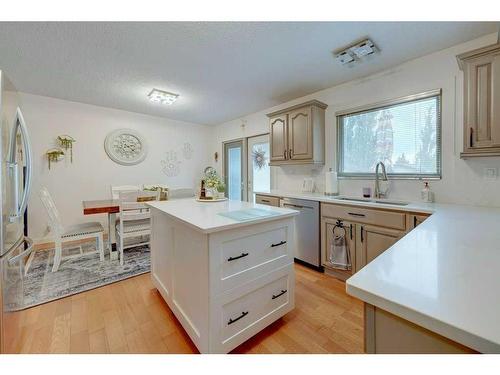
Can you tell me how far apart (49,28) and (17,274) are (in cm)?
194

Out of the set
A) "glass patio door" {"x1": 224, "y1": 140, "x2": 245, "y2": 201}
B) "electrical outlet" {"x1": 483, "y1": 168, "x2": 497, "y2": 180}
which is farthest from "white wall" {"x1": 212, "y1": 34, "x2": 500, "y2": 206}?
"glass patio door" {"x1": 224, "y1": 140, "x2": 245, "y2": 201}

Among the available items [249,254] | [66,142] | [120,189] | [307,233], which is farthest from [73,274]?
[307,233]

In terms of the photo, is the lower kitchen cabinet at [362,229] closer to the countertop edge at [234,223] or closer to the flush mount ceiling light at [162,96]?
the countertop edge at [234,223]

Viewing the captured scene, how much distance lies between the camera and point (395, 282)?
0.60m

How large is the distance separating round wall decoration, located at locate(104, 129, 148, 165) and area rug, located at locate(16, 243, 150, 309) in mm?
1821

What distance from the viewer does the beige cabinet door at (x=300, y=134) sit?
9.64ft

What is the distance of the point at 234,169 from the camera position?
5027 millimetres

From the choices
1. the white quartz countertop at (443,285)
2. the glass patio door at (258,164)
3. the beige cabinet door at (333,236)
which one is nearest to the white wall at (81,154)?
the glass patio door at (258,164)

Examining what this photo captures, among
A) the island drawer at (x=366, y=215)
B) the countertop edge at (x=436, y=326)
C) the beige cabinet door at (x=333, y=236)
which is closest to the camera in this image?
the countertop edge at (x=436, y=326)

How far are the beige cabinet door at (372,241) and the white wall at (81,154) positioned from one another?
3.93 metres

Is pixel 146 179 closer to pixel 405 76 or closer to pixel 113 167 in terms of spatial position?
pixel 113 167

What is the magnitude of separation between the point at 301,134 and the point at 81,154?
12.1ft

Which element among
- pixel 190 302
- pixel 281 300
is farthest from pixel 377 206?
pixel 190 302

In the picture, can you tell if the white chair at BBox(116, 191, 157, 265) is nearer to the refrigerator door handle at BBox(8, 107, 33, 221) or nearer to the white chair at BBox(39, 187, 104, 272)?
the white chair at BBox(39, 187, 104, 272)
